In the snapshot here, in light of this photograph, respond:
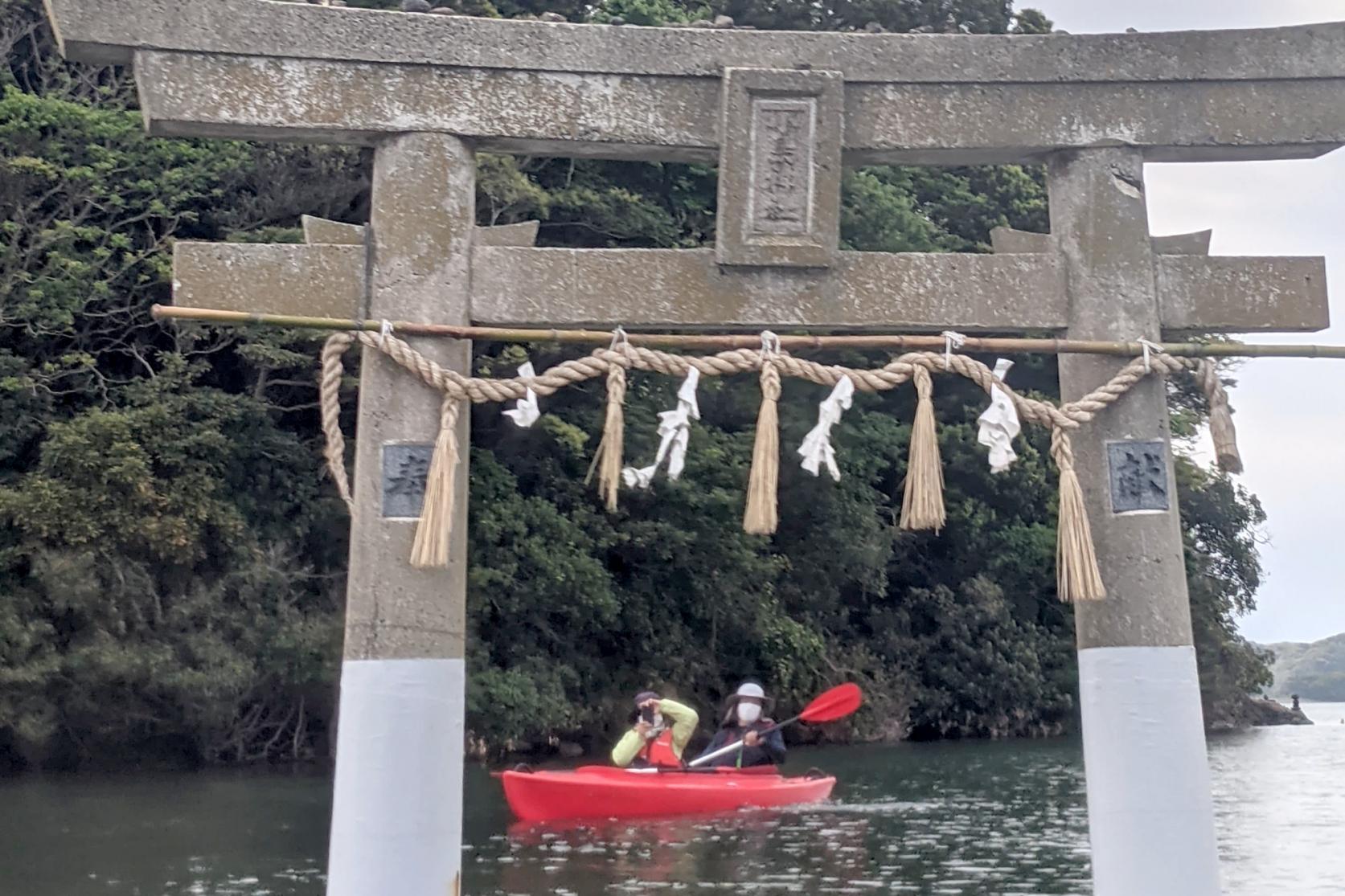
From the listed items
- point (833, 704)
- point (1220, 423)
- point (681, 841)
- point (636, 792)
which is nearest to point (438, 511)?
point (1220, 423)

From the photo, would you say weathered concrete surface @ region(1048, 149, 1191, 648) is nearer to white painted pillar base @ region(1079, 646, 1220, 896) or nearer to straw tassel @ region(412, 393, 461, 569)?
white painted pillar base @ region(1079, 646, 1220, 896)

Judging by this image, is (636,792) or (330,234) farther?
(636,792)

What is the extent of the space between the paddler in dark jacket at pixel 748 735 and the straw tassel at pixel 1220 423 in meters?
10.3

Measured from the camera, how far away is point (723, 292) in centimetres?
461

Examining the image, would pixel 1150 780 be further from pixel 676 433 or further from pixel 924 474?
pixel 676 433

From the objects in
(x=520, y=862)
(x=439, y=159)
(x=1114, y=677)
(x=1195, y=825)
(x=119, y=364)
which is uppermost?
(x=119, y=364)

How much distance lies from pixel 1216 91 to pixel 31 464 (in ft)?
51.7

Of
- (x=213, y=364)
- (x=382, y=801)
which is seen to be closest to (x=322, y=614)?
(x=213, y=364)

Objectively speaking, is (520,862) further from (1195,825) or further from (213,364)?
(213,364)

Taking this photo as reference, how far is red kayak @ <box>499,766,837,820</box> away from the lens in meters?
13.3

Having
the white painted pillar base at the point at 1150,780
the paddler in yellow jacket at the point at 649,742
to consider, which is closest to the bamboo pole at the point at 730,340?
the white painted pillar base at the point at 1150,780

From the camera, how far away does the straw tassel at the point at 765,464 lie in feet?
14.9

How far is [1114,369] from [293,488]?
15563 mm

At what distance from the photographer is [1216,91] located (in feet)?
15.3
